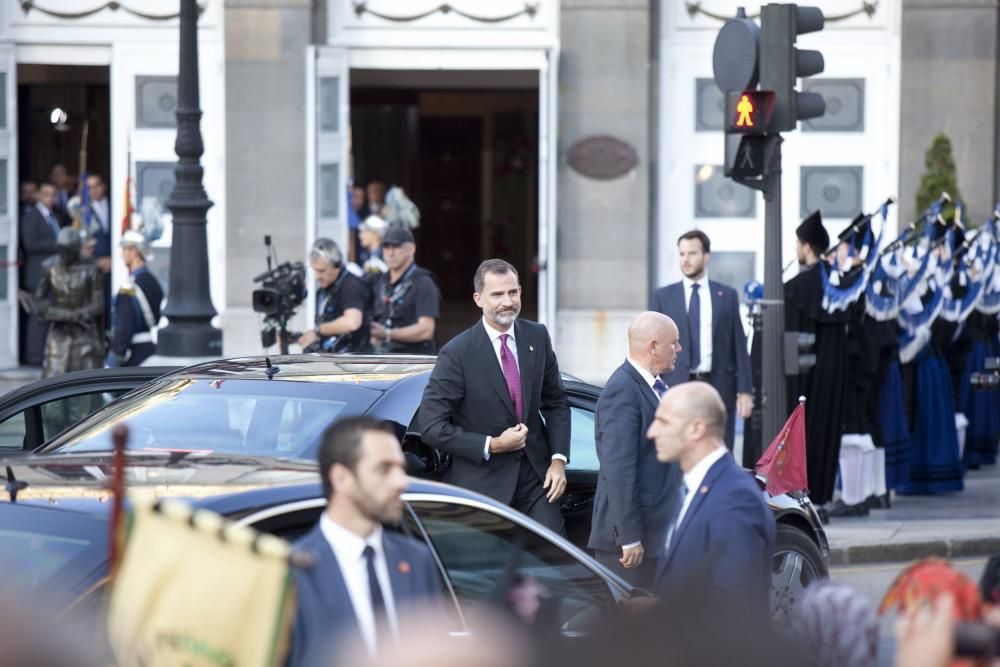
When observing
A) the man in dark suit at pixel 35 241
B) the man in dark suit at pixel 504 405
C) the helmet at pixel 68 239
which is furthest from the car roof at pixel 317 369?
the man in dark suit at pixel 35 241

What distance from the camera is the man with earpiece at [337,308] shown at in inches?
455

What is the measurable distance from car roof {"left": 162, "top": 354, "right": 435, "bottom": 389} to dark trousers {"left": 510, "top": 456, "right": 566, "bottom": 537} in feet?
2.18

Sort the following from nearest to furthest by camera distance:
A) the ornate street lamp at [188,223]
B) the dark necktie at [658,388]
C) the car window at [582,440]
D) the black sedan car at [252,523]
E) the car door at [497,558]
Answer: the black sedan car at [252,523]
the car door at [497,558]
the dark necktie at [658,388]
the car window at [582,440]
the ornate street lamp at [188,223]

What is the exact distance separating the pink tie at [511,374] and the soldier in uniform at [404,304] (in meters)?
4.19

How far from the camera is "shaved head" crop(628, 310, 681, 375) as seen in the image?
7293 mm

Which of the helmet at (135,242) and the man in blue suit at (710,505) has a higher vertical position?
the helmet at (135,242)

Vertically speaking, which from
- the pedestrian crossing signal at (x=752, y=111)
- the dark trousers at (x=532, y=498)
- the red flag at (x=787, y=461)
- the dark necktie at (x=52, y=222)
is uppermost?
the pedestrian crossing signal at (x=752, y=111)

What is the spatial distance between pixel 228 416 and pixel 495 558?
7.10ft

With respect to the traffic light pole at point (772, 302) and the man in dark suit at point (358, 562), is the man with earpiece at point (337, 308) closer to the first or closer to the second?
the traffic light pole at point (772, 302)

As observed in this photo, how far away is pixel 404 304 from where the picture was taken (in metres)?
12.3

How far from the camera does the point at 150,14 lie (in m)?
19.3

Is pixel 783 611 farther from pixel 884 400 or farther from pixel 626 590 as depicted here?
pixel 884 400

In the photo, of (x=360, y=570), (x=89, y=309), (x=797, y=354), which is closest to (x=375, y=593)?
(x=360, y=570)

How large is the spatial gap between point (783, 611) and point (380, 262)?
26.2 feet
